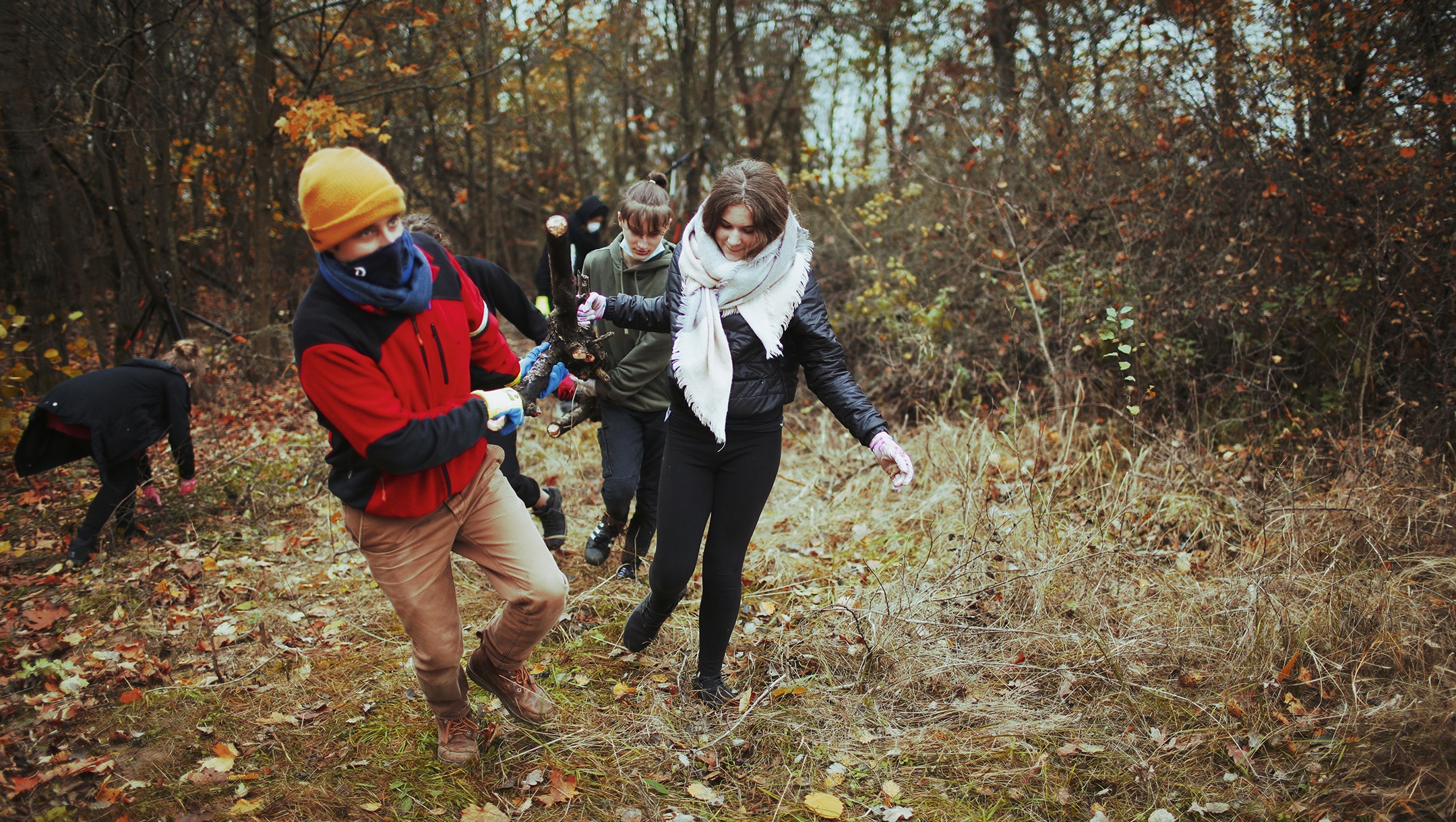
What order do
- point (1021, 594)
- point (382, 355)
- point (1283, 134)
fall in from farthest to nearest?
point (1283, 134)
point (1021, 594)
point (382, 355)

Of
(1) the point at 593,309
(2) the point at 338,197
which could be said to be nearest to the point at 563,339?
(1) the point at 593,309

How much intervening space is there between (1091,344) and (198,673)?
577 centimetres

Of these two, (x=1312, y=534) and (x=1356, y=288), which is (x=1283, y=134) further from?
(x=1312, y=534)

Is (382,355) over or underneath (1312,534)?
over

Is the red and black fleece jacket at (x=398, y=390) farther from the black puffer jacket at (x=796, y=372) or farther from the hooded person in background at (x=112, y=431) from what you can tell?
the hooded person in background at (x=112, y=431)

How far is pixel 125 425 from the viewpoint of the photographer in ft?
16.6

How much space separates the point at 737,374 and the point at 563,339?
82 centimetres

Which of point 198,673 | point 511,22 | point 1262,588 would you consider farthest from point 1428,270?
point 511,22

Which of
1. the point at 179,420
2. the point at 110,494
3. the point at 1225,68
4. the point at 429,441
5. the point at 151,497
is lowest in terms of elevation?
the point at 151,497

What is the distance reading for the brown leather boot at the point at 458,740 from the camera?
2.93m

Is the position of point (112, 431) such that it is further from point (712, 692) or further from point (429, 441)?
point (712, 692)

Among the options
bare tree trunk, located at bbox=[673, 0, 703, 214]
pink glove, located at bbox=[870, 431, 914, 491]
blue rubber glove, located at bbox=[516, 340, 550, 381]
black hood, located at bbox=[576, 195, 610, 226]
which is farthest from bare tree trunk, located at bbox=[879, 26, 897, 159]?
pink glove, located at bbox=[870, 431, 914, 491]

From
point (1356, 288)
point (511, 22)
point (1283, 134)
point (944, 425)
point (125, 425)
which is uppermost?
point (511, 22)

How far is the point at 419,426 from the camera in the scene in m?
2.34
